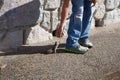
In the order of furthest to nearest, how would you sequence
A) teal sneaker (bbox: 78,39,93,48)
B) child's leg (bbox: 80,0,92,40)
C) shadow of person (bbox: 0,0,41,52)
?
teal sneaker (bbox: 78,39,93,48)
child's leg (bbox: 80,0,92,40)
shadow of person (bbox: 0,0,41,52)

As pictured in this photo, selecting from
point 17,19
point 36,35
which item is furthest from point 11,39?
point 36,35

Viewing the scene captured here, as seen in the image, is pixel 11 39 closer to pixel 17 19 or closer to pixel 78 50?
pixel 17 19

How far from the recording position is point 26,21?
5.16 metres

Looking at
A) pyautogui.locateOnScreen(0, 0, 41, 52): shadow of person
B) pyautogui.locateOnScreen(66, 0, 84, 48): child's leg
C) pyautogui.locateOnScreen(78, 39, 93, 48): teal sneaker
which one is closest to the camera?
pyautogui.locateOnScreen(66, 0, 84, 48): child's leg

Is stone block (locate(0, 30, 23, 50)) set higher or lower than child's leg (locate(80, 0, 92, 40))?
lower

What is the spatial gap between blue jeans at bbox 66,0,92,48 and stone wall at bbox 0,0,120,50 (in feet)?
1.82

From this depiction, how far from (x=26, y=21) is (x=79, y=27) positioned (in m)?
0.78

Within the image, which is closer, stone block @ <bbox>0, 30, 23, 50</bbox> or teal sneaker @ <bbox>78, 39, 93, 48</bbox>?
stone block @ <bbox>0, 30, 23, 50</bbox>

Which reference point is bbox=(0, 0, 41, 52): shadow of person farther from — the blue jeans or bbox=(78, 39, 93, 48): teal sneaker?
bbox=(78, 39, 93, 48): teal sneaker

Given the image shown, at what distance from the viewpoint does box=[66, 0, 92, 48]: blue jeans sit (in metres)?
4.88

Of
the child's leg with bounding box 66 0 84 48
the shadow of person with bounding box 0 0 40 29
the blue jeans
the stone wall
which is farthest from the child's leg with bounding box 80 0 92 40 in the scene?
the shadow of person with bounding box 0 0 40 29

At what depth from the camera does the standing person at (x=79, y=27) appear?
489cm

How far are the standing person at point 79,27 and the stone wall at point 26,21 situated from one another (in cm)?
53

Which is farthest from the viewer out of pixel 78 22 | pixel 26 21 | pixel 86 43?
pixel 86 43
